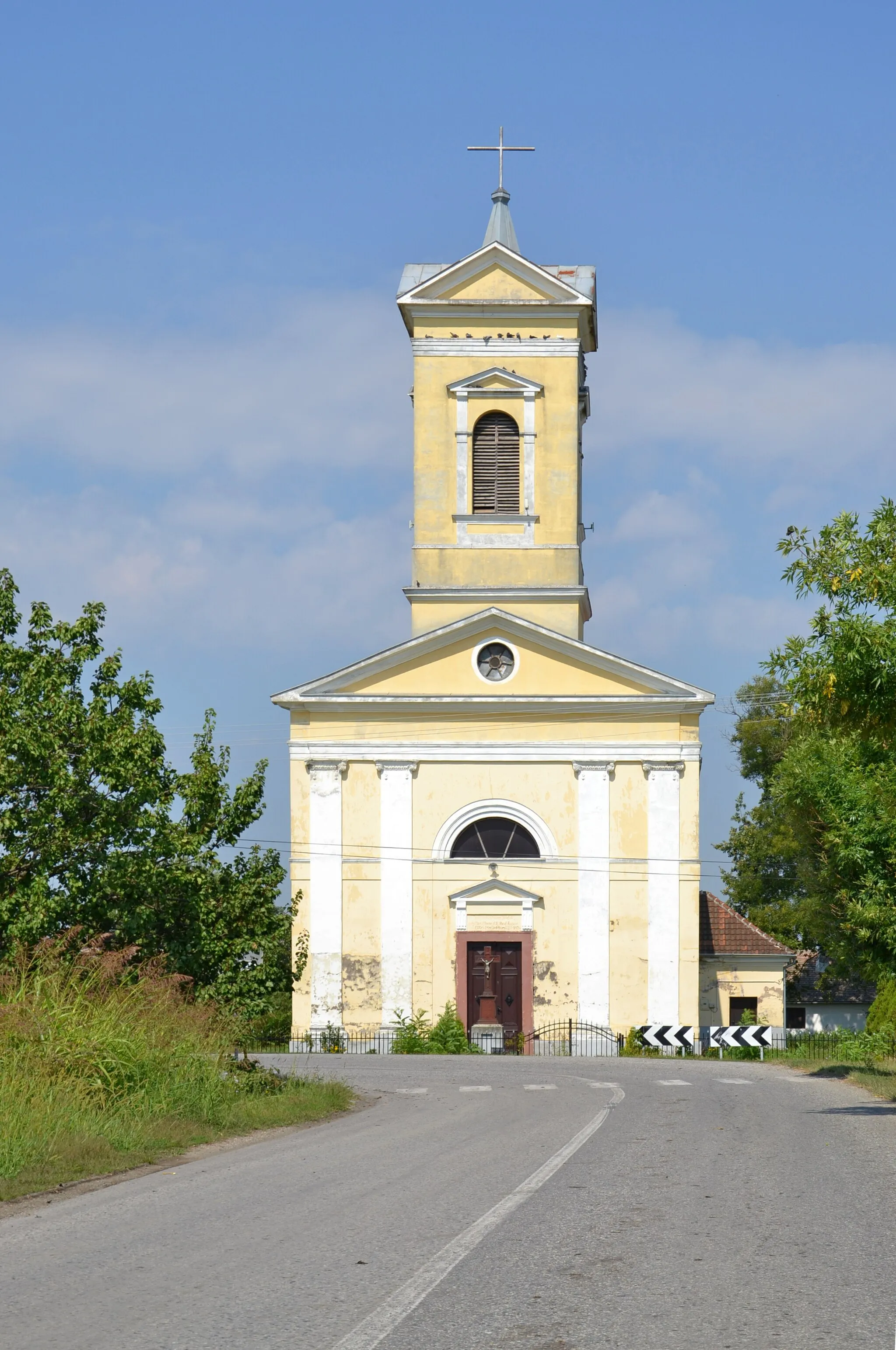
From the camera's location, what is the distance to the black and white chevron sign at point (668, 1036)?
122ft

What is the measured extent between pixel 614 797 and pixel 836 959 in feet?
49.6

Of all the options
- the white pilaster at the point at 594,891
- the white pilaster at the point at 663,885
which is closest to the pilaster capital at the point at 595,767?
the white pilaster at the point at 594,891

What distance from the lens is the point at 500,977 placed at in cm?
3975

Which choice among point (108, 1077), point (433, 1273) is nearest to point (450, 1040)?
point (108, 1077)

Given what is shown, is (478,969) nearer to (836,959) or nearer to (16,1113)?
(836,959)

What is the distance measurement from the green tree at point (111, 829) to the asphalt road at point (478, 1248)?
11.0m

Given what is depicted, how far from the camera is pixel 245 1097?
17.6m

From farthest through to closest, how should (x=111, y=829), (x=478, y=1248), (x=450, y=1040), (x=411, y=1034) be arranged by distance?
(x=411, y=1034), (x=450, y=1040), (x=111, y=829), (x=478, y=1248)

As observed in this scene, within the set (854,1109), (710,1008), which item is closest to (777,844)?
(710,1008)

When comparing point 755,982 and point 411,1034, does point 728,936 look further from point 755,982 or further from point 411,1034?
point 411,1034

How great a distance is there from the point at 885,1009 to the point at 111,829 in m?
17.8

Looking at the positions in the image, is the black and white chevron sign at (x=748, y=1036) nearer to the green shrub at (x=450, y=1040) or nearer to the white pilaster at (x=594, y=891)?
the white pilaster at (x=594, y=891)

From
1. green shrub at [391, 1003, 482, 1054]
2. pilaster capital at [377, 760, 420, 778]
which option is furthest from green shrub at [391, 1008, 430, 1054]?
pilaster capital at [377, 760, 420, 778]

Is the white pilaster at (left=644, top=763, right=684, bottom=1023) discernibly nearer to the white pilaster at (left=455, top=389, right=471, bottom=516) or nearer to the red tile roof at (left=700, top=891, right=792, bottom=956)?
the red tile roof at (left=700, top=891, right=792, bottom=956)
